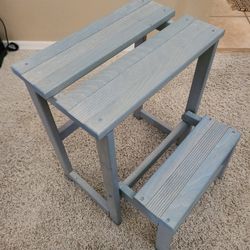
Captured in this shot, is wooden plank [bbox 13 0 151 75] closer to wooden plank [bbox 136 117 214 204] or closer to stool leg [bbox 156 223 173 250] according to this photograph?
wooden plank [bbox 136 117 214 204]

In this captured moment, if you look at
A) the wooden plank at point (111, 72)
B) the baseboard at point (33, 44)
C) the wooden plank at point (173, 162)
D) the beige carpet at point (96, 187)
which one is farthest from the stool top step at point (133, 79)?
the baseboard at point (33, 44)

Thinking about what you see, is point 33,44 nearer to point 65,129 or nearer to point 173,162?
point 65,129

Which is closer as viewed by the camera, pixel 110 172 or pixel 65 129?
pixel 110 172

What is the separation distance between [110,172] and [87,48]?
1.24 ft

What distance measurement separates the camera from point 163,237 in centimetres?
82

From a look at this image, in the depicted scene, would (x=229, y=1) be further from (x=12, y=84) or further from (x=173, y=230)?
(x=173, y=230)

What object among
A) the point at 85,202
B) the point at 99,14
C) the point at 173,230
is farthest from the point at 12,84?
the point at 173,230

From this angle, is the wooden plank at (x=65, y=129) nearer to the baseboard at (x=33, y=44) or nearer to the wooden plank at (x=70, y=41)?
the wooden plank at (x=70, y=41)

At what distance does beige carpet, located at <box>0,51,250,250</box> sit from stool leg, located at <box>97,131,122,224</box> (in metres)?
0.11

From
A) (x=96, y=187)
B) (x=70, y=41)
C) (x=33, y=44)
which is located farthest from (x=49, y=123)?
(x=33, y=44)

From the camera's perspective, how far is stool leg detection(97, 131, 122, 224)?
669mm

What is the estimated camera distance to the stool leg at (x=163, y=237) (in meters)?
0.76

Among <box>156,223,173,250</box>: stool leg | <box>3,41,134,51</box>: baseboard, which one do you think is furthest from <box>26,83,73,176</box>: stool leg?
<box>3,41,134,51</box>: baseboard

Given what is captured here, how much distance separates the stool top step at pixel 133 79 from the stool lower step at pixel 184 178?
0.29 metres
